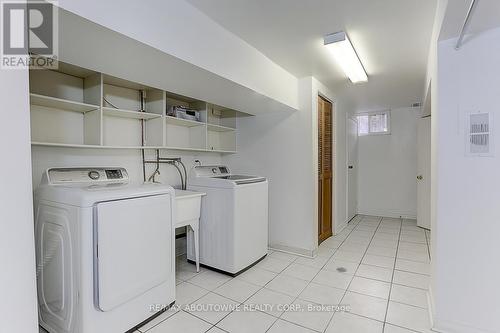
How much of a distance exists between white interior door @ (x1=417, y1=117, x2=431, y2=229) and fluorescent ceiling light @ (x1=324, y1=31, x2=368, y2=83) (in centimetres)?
220

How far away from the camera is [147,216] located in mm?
1895

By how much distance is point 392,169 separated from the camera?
5.37m

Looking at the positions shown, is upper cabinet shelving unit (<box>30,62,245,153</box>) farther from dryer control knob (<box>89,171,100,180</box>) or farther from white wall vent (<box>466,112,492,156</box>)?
white wall vent (<box>466,112,492,156</box>)

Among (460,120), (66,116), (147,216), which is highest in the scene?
(66,116)

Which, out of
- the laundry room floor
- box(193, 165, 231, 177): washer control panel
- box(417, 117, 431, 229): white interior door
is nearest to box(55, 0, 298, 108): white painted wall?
box(193, 165, 231, 177): washer control panel

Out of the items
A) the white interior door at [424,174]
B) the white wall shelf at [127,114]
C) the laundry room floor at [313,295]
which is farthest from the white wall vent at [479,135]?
the white interior door at [424,174]

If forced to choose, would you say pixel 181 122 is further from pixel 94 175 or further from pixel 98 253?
pixel 98 253

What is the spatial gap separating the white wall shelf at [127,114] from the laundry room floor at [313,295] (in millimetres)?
1713

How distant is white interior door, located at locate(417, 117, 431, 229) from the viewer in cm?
439

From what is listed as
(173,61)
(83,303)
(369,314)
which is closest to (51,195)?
(83,303)

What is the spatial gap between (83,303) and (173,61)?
1.64 metres

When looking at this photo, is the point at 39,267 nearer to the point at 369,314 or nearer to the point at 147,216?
the point at 147,216

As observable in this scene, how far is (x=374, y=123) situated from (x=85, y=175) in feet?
17.9

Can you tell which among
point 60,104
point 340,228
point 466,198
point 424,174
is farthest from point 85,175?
point 424,174
